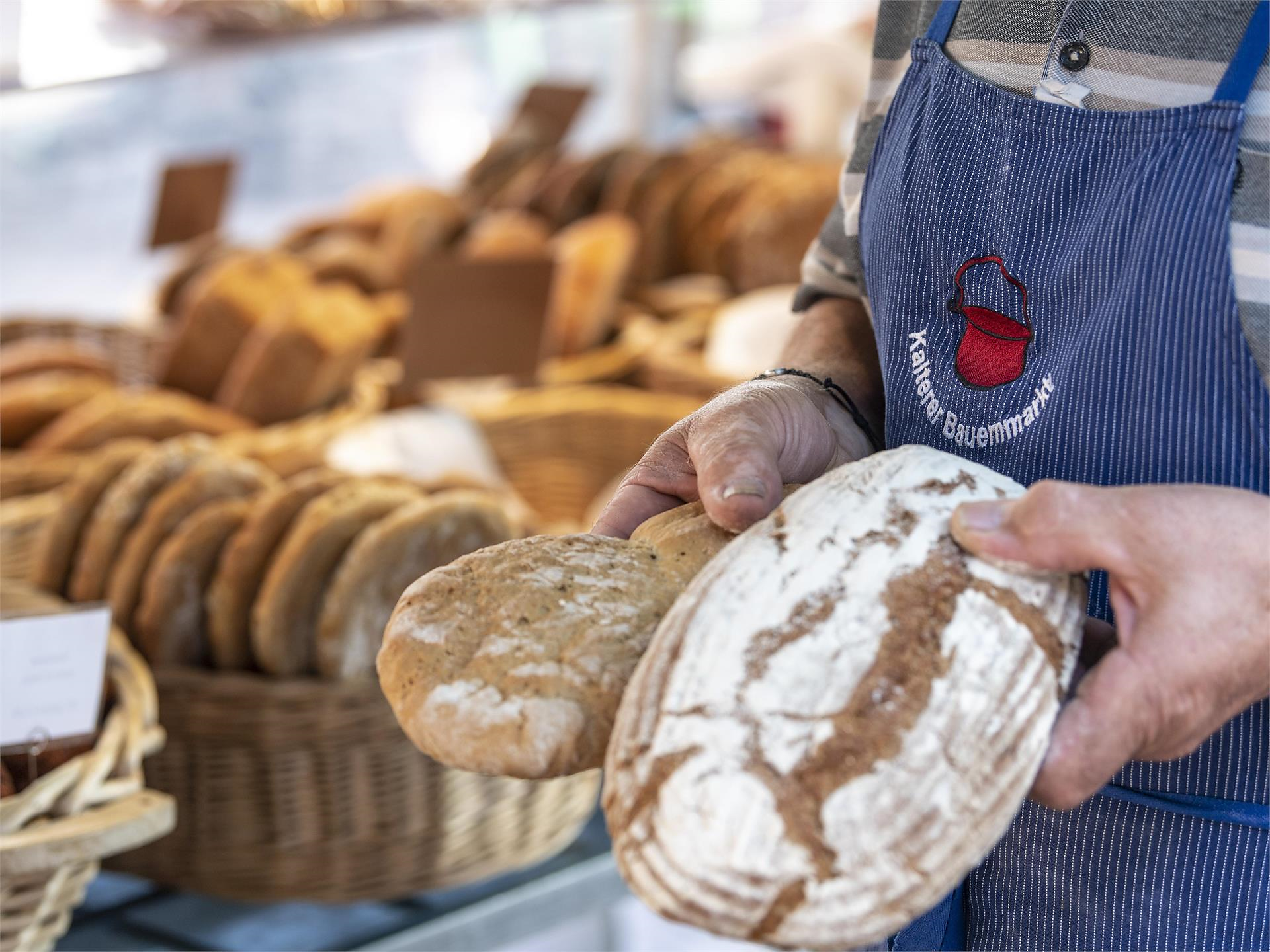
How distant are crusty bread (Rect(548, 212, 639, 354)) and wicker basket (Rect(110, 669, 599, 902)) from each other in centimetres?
112

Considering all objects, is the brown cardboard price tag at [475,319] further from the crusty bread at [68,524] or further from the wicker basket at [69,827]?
the wicker basket at [69,827]

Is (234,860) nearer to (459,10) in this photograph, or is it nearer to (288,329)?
(288,329)

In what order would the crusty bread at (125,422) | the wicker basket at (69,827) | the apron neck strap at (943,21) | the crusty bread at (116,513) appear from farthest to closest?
1. the crusty bread at (125,422)
2. the crusty bread at (116,513)
3. the wicker basket at (69,827)
4. the apron neck strap at (943,21)

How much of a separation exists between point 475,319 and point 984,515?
1564 mm

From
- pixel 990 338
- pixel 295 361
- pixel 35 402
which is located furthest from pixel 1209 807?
pixel 35 402

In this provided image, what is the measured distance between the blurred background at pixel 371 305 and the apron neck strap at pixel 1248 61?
0.38 meters

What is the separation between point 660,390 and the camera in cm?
243

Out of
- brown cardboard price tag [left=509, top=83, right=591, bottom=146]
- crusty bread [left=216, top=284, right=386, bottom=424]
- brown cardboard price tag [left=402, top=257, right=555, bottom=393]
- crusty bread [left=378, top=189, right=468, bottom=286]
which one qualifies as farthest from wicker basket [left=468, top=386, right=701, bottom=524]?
brown cardboard price tag [left=509, top=83, right=591, bottom=146]

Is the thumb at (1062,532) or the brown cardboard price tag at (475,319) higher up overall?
the thumb at (1062,532)

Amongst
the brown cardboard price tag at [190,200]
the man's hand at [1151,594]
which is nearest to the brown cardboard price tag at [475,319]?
the brown cardboard price tag at [190,200]

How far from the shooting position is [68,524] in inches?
67.0

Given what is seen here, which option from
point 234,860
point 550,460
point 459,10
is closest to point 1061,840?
point 234,860

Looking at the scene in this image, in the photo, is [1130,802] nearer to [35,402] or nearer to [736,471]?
[736,471]

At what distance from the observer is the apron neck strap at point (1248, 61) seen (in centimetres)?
81
